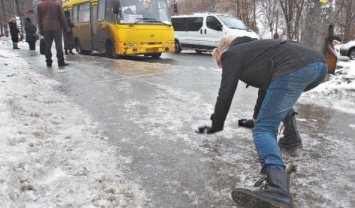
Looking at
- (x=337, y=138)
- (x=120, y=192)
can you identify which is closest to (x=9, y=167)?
(x=120, y=192)

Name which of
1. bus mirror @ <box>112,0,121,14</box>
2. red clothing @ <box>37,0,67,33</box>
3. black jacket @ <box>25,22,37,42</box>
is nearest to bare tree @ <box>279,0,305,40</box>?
bus mirror @ <box>112,0,121,14</box>

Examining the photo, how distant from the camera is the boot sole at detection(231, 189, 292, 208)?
7.77ft

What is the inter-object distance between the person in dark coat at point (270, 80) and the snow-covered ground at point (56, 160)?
2.97ft

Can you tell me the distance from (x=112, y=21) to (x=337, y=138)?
376 inches

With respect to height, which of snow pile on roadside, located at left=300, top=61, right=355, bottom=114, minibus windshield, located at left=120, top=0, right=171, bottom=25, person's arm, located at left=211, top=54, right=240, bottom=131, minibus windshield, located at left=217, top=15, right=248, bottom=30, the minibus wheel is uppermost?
minibus windshield, located at left=120, top=0, right=171, bottom=25

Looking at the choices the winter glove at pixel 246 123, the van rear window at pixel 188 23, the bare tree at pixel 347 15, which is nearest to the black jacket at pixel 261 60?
the winter glove at pixel 246 123

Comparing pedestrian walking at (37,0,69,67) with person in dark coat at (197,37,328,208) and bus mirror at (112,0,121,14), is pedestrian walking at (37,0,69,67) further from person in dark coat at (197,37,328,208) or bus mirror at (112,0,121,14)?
person in dark coat at (197,37,328,208)

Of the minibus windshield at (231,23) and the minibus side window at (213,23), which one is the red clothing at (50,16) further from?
the minibus windshield at (231,23)

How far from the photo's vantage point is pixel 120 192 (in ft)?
9.15

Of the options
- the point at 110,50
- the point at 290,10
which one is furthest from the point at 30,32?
the point at 290,10

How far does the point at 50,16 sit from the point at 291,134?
24.6 ft

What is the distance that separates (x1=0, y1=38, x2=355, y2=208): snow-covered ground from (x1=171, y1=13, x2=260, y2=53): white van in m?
11.0

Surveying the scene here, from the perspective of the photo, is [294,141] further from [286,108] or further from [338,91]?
[338,91]

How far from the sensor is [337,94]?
6.38 metres
